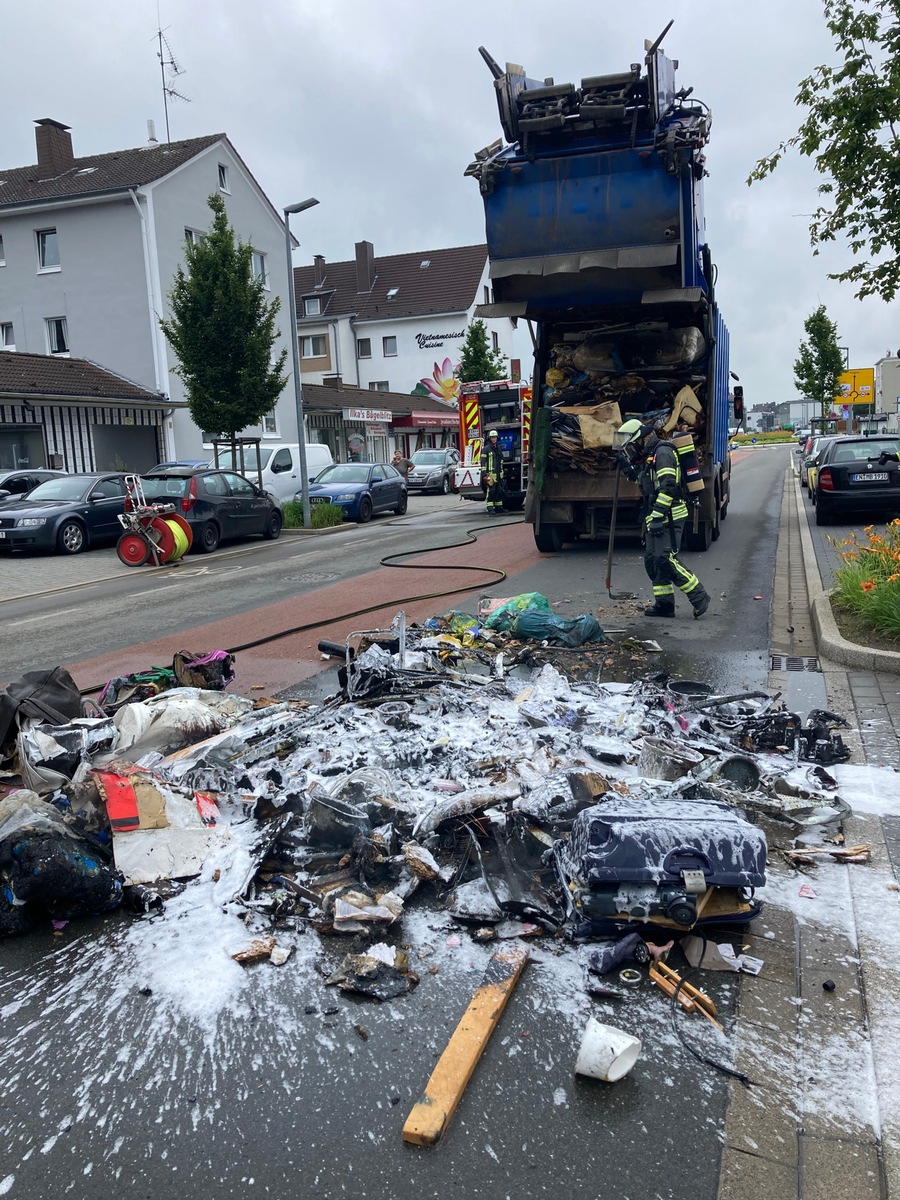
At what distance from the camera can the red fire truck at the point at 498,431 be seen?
21.2 meters

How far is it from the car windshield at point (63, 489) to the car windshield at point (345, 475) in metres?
6.15

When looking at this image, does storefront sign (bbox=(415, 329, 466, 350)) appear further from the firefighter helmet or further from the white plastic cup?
the white plastic cup

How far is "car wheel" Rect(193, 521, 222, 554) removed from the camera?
666 inches

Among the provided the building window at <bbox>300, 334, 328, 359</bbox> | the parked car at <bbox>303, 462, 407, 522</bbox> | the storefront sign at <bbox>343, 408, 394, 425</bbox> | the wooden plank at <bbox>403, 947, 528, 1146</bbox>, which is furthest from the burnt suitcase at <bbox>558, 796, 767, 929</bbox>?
the building window at <bbox>300, 334, 328, 359</bbox>

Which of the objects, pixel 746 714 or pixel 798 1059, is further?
pixel 746 714

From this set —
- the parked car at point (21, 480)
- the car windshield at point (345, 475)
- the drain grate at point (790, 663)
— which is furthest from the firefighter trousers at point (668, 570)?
the parked car at point (21, 480)

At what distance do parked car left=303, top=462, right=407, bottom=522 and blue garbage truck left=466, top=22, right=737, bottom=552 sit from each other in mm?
10274

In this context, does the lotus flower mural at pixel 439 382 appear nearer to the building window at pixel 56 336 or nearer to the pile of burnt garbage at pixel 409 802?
the building window at pixel 56 336

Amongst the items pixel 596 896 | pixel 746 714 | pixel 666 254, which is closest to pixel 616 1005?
pixel 596 896

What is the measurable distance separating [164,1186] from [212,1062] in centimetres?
47

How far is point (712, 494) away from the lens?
12953 millimetres

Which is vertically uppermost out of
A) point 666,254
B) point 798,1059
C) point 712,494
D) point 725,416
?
point 666,254

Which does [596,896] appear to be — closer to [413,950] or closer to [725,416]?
[413,950]

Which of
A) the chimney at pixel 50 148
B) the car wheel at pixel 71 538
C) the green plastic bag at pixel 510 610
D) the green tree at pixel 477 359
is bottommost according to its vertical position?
the green plastic bag at pixel 510 610
